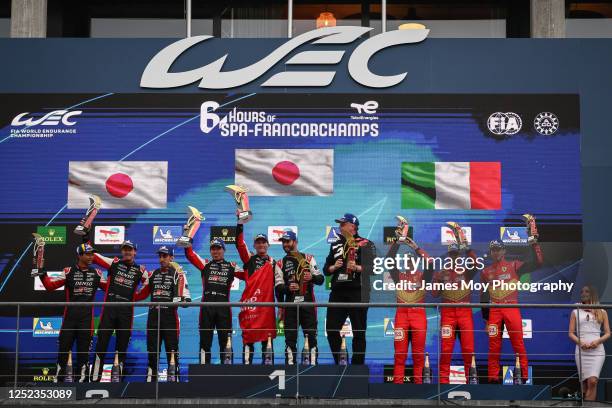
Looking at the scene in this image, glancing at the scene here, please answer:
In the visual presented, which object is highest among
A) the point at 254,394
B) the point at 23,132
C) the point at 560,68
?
the point at 560,68

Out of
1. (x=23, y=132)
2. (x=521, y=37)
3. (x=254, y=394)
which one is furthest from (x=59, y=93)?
(x=521, y=37)

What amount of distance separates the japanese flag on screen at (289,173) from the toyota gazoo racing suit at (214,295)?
948 millimetres

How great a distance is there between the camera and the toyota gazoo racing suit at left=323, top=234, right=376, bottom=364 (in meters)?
9.86

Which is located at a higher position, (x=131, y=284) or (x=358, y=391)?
(x=131, y=284)

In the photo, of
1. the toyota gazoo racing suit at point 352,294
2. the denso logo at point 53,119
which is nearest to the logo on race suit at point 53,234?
the denso logo at point 53,119

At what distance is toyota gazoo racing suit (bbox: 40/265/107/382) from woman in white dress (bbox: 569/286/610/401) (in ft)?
15.4

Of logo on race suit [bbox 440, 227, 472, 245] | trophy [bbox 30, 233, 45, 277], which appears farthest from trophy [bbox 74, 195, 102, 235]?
logo on race suit [bbox 440, 227, 472, 245]

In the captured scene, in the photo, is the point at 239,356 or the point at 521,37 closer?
the point at 239,356

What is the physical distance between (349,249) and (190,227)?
2.26 meters

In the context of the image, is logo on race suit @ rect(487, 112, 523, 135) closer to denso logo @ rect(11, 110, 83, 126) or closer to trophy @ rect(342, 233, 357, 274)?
trophy @ rect(342, 233, 357, 274)

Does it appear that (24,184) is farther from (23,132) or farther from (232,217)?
(232,217)

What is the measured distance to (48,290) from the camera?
11703 millimetres

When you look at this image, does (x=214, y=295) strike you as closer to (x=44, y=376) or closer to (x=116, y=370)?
(x=116, y=370)

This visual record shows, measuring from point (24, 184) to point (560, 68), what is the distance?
6136mm
